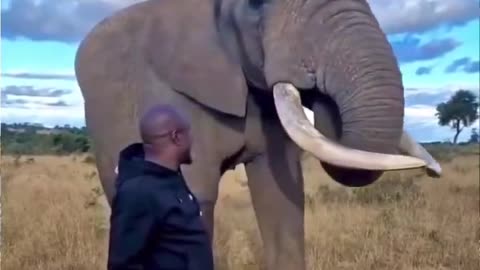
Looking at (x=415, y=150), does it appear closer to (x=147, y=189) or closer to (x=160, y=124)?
(x=160, y=124)

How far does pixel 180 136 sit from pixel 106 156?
3273 millimetres

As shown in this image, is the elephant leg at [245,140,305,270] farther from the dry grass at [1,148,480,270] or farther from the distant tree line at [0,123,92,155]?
the distant tree line at [0,123,92,155]

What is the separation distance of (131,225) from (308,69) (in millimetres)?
2217

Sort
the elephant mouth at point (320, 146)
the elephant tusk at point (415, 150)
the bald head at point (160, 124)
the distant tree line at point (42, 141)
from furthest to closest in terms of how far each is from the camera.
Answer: the distant tree line at point (42, 141) → the elephant tusk at point (415, 150) → the elephant mouth at point (320, 146) → the bald head at point (160, 124)

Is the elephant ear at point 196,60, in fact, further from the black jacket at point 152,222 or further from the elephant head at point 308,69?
the black jacket at point 152,222

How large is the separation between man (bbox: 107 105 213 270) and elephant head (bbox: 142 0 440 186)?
1.57 meters

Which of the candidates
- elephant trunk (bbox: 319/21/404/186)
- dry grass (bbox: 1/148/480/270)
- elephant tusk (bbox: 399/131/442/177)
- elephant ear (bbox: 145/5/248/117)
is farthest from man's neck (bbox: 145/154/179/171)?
dry grass (bbox: 1/148/480/270)

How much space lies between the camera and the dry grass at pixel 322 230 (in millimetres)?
9688

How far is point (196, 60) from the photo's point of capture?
23.2 feet

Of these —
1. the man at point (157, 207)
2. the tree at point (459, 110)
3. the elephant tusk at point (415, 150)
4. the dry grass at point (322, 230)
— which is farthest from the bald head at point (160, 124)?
the tree at point (459, 110)

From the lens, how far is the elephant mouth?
591cm

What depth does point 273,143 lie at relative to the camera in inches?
290

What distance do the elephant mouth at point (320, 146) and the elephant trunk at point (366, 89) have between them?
96 millimetres

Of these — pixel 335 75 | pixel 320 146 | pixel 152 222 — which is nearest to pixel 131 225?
pixel 152 222
